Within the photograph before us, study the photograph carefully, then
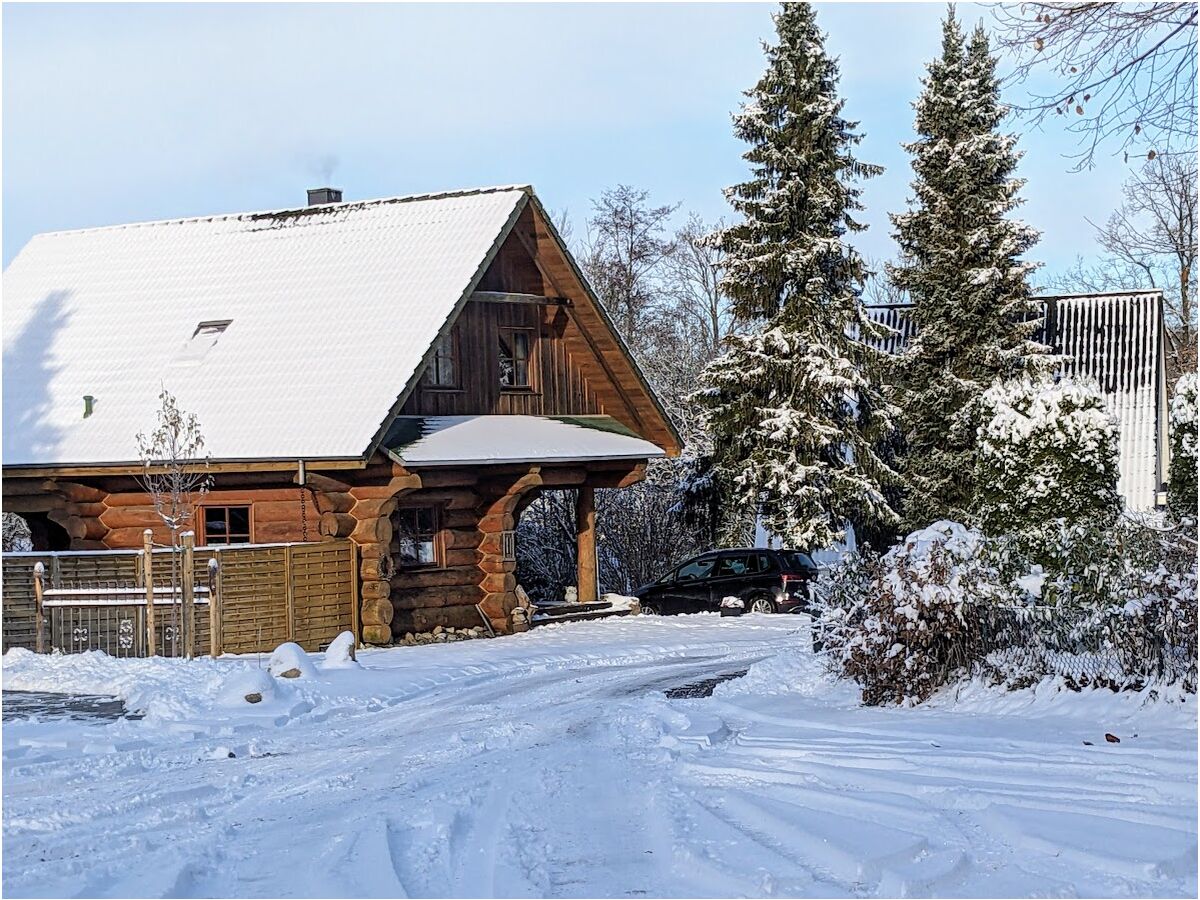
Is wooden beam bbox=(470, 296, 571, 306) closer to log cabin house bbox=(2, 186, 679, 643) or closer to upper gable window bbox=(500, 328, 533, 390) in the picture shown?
log cabin house bbox=(2, 186, 679, 643)

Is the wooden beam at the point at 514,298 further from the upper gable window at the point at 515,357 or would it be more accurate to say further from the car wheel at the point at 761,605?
the car wheel at the point at 761,605

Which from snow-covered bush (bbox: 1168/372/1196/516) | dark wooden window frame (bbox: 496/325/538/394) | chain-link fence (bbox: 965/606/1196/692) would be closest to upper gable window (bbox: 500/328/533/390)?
dark wooden window frame (bbox: 496/325/538/394)

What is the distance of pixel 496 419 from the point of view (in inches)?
1106

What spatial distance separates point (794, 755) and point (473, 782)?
2.90 meters

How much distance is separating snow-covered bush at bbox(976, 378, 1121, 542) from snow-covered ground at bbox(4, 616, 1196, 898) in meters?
5.59

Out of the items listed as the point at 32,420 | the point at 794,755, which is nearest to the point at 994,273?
the point at 32,420

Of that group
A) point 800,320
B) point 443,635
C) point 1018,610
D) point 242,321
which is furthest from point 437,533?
point 1018,610

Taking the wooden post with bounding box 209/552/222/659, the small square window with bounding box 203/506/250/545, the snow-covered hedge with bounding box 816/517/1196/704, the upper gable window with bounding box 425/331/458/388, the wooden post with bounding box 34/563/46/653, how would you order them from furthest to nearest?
the upper gable window with bounding box 425/331/458/388 < the small square window with bounding box 203/506/250/545 < the wooden post with bounding box 34/563/46/653 < the wooden post with bounding box 209/552/222/659 < the snow-covered hedge with bounding box 816/517/1196/704

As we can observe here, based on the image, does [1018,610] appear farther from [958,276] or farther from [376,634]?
[958,276]

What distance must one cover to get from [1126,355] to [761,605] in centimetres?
1663

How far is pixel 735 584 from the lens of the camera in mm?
30203

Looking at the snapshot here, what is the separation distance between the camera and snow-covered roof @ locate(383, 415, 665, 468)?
24906 mm

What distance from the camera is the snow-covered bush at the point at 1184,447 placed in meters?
25.1

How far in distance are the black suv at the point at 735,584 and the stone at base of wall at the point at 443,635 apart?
5.15 meters
